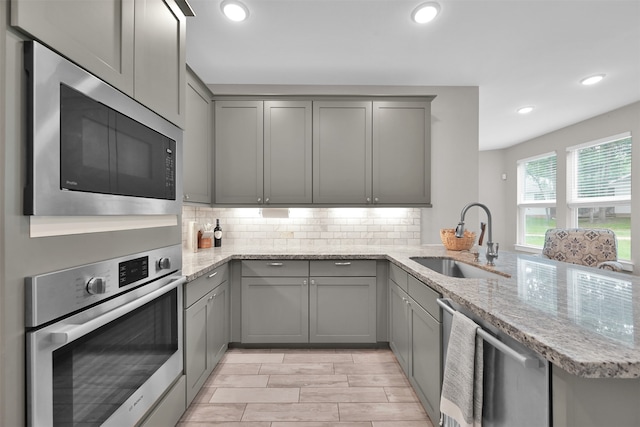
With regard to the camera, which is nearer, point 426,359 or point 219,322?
point 426,359

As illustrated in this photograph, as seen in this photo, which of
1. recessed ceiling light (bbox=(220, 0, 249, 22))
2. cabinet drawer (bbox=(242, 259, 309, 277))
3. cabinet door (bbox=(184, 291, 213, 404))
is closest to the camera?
cabinet door (bbox=(184, 291, 213, 404))

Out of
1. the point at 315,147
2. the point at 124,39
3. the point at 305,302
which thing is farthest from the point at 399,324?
the point at 124,39

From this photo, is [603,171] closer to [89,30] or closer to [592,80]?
[592,80]

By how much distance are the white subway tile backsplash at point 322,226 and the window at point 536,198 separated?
3.78 metres

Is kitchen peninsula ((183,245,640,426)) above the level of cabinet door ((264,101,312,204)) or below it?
below

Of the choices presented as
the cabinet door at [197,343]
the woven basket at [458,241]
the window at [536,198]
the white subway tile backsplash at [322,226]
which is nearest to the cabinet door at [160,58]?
the cabinet door at [197,343]

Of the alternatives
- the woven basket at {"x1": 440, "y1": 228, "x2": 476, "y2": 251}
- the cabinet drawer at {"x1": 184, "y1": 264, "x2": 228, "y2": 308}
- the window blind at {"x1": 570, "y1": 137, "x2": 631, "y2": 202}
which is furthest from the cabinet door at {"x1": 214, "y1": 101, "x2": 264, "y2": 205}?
the window blind at {"x1": 570, "y1": 137, "x2": 631, "y2": 202}

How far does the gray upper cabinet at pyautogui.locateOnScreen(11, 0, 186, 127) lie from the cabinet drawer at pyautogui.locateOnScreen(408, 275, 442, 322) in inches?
63.7

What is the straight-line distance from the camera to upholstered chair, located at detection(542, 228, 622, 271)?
10.7 ft

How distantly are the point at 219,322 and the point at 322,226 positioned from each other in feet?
4.76

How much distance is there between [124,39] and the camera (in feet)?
3.77

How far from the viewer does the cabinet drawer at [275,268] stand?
2764 mm

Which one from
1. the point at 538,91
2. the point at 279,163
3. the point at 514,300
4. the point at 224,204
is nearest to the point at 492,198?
the point at 538,91

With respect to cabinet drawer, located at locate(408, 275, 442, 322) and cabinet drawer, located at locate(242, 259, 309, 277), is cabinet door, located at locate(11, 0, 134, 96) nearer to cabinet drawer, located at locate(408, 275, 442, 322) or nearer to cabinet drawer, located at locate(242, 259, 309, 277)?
cabinet drawer, located at locate(408, 275, 442, 322)
